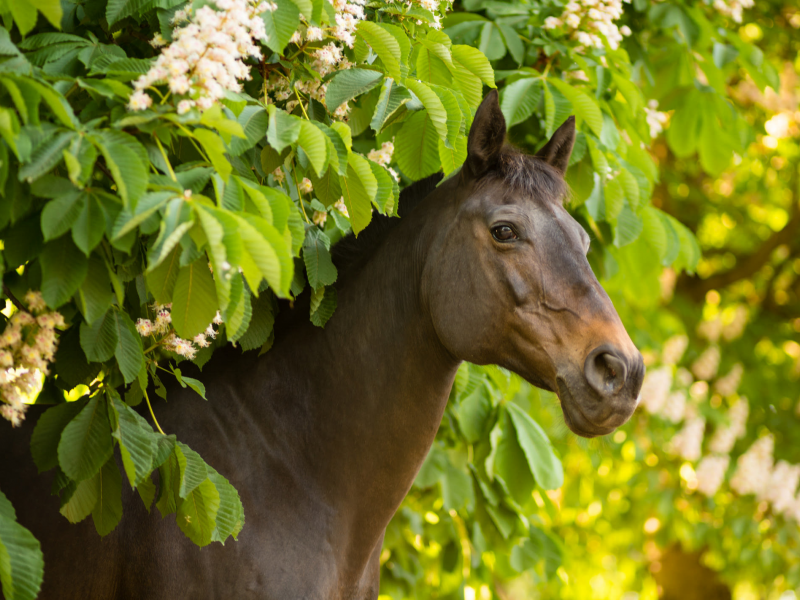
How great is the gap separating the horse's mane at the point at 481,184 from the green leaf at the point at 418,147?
4.8 inches

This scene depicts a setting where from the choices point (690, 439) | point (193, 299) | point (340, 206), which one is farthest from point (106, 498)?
point (690, 439)

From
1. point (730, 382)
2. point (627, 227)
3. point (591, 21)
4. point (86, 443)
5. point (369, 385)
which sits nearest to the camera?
point (86, 443)

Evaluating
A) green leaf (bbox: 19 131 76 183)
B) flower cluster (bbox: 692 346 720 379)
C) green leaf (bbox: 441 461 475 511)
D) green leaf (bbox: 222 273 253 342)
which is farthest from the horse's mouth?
flower cluster (bbox: 692 346 720 379)

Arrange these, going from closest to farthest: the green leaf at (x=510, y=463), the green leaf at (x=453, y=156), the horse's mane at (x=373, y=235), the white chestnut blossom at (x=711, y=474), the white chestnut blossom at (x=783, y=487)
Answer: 1. the green leaf at (x=453, y=156)
2. the horse's mane at (x=373, y=235)
3. the green leaf at (x=510, y=463)
4. the white chestnut blossom at (x=783, y=487)
5. the white chestnut blossom at (x=711, y=474)

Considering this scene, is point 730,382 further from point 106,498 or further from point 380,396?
point 106,498

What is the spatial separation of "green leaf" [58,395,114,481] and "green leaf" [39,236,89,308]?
35 centimetres

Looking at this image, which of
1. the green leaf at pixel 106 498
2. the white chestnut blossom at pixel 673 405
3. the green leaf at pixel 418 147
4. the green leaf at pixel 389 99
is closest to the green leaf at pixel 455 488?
the green leaf at pixel 418 147

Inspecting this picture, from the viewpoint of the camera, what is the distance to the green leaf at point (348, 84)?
6.83ft

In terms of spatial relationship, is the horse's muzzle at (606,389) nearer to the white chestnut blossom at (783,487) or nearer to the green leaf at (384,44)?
the green leaf at (384,44)

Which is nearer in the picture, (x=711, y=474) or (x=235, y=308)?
(x=235, y=308)

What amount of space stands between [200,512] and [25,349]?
597 millimetres

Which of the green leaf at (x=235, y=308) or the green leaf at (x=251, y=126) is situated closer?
the green leaf at (x=235, y=308)

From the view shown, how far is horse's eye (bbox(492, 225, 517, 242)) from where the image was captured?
2.26m

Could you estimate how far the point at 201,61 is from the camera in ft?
5.31
